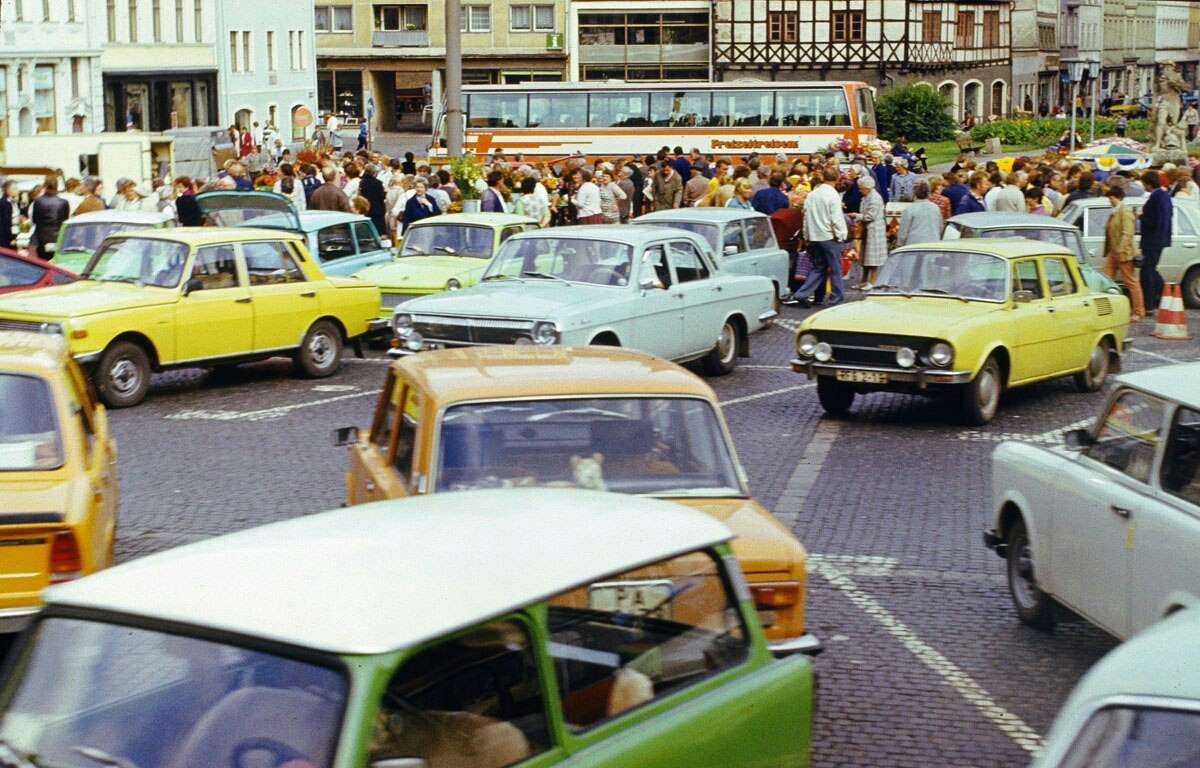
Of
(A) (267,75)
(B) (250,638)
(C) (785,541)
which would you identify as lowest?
(C) (785,541)

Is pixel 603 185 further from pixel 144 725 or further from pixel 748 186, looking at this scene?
pixel 144 725

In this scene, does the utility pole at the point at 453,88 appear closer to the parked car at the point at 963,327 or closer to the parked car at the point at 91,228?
the parked car at the point at 91,228

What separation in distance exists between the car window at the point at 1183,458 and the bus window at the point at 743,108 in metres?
44.6

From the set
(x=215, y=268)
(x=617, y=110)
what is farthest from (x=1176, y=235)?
(x=617, y=110)

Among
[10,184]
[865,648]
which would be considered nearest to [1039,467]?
[865,648]

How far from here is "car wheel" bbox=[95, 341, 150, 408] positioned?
15.1m

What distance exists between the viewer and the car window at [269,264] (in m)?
16.5

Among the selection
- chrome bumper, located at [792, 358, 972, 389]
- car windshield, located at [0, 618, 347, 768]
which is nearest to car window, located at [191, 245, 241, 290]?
chrome bumper, located at [792, 358, 972, 389]

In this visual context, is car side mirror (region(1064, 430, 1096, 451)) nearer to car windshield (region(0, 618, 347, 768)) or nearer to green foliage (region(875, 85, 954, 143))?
car windshield (region(0, 618, 347, 768))

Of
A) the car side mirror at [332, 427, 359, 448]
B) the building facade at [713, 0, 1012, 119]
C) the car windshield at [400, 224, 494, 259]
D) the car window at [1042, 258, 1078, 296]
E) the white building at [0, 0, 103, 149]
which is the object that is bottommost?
the car side mirror at [332, 427, 359, 448]

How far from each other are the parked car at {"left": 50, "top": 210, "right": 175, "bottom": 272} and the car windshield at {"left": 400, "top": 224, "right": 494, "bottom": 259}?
9.45 ft

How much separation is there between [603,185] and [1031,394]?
41.3 feet

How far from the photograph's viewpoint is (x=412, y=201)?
906 inches

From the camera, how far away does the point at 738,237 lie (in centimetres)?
2109
